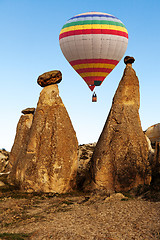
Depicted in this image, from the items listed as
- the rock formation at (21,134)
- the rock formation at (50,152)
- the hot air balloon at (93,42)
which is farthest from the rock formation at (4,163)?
the hot air balloon at (93,42)

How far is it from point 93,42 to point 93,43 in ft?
0.33

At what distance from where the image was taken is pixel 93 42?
107 feet

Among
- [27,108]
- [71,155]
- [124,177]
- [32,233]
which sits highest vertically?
[27,108]

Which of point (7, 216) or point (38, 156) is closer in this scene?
point (7, 216)

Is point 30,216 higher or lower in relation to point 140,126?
lower

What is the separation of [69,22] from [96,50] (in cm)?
376

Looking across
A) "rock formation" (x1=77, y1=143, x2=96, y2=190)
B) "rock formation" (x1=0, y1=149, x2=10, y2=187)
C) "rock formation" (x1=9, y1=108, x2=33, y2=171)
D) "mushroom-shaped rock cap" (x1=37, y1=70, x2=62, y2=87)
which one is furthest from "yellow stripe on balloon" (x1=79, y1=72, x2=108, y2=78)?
"mushroom-shaped rock cap" (x1=37, y1=70, x2=62, y2=87)

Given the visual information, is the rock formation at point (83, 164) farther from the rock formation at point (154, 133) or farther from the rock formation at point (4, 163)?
the rock formation at point (4, 163)

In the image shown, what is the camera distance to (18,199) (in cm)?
1703

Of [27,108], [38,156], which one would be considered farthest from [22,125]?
[38,156]

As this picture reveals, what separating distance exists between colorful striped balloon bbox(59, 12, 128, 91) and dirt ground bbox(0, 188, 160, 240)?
1921 centimetres

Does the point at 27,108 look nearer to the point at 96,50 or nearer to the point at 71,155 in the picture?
the point at 71,155

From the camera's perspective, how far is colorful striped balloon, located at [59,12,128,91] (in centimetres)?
3247

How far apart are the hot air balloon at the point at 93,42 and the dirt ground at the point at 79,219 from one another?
1921 centimetres
